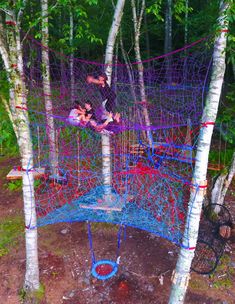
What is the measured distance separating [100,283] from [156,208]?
1524mm

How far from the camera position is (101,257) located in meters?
4.32

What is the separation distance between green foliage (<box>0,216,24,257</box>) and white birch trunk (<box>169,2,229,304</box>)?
269cm

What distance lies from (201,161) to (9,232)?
3598mm

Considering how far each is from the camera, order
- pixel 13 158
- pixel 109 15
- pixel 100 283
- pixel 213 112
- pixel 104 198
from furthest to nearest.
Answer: pixel 109 15 → pixel 13 158 → pixel 104 198 → pixel 100 283 → pixel 213 112

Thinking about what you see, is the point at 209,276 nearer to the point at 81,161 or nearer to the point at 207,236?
the point at 207,236

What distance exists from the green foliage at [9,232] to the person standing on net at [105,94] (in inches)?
96.1

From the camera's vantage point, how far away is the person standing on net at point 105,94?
13.5 feet

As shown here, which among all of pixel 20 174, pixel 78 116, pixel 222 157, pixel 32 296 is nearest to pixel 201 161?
pixel 78 116

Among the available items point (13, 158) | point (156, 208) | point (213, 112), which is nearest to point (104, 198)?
→ point (156, 208)

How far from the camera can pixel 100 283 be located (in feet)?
12.6

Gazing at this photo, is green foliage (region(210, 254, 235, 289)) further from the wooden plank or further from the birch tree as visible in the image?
the birch tree

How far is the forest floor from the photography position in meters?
3.62

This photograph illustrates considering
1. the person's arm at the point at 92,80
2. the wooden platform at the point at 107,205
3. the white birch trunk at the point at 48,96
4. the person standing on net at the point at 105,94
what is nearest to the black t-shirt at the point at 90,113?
the person standing on net at the point at 105,94

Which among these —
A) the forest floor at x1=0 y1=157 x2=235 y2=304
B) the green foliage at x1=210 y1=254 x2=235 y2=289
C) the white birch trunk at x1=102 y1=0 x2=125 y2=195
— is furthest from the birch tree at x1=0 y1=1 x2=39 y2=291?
the green foliage at x1=210 y1=254 x2=235 y2=289
